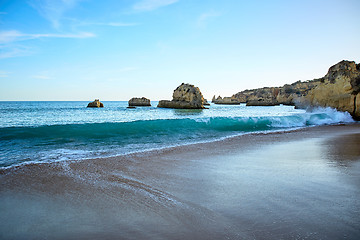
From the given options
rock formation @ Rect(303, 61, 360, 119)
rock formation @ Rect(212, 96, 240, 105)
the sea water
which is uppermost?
rock formation @ Rect(212, 96, 240, 105)

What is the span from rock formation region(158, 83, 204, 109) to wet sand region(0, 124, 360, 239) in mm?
47556

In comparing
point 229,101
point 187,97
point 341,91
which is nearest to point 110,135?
point 341,91

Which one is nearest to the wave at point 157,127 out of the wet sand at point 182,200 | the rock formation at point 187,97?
the wet sand at point 182,200

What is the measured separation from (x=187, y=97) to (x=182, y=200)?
50.3 metres

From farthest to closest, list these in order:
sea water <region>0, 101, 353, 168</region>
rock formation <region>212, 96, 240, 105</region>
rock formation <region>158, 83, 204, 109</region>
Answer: rock formation <region>212, 96, 240, 105</region>
rock formation <region>158, 83, 204, 109</region>
sea water <region>0, 101, 353, 168</region>

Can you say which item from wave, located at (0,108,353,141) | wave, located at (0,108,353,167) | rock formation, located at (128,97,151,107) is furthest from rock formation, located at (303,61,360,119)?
rock formation, located at (128,97,151,107)

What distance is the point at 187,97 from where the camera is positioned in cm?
5256

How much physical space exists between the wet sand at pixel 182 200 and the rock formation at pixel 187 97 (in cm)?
4756

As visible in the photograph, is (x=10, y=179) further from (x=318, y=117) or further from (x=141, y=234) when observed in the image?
(x=318, y=117)

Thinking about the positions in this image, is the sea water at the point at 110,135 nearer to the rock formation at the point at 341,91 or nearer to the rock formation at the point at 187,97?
the rock formation at the point at 341,91

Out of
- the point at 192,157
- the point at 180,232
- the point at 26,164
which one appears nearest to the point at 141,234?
the point at 180,232

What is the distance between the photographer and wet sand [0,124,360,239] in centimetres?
197

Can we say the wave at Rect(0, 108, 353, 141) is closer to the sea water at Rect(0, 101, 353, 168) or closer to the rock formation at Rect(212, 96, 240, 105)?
the sea water at Rect(0, 101, 353, 168)

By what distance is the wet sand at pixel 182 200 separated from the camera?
197 cm
